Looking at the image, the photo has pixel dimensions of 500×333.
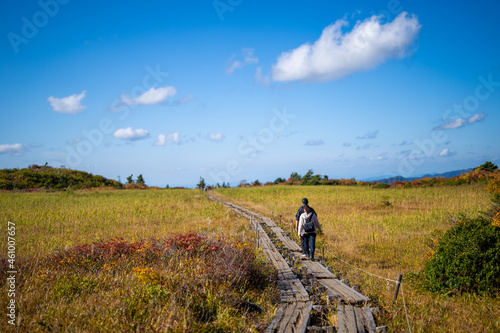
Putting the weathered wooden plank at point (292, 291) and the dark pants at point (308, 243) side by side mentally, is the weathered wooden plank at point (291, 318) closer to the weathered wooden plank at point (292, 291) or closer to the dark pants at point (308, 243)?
the weathered wooden plank at point (292, 291)

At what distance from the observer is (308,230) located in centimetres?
909

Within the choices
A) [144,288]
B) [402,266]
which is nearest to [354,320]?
[144,288]

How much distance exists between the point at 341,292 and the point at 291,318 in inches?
67.1

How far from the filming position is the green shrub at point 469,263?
6.19m

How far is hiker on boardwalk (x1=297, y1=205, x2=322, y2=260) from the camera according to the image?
9.09 metres

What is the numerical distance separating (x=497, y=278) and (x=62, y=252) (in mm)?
10876

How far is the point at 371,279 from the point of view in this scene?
756 centimetres

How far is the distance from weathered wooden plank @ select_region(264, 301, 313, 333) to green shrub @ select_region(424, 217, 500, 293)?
339 centimetres

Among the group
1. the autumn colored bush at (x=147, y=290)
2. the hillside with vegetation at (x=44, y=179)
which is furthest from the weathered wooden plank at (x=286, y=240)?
the hillside with vegetation at (x=44, y=179)

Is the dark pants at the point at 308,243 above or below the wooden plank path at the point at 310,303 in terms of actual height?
above

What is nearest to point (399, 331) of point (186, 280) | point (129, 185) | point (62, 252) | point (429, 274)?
point (429, 274)

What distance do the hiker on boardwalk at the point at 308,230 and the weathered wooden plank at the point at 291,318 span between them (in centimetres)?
350

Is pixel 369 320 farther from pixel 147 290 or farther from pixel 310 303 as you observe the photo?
pixel 147 290

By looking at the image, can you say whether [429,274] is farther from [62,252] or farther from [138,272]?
[62,252]
